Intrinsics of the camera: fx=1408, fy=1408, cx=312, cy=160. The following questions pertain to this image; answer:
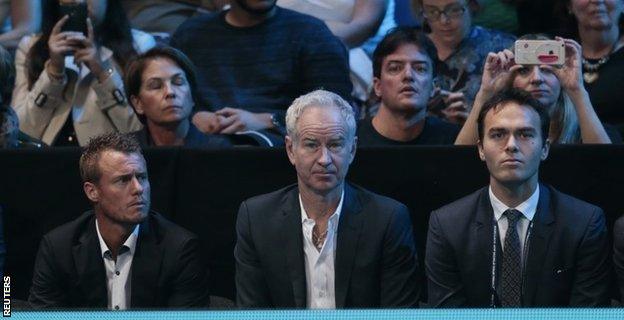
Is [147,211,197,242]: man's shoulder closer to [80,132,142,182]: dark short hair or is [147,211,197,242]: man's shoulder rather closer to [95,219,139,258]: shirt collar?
[95,219,139,258]: shirt collar

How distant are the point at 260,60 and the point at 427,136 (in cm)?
82

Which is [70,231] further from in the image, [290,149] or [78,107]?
[78,107]

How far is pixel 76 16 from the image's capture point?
5.64m

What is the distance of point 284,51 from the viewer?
5.44 m

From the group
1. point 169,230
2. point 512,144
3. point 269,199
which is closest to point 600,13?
point 512,144

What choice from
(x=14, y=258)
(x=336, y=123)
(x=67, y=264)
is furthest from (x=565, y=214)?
(x=14, y=258)

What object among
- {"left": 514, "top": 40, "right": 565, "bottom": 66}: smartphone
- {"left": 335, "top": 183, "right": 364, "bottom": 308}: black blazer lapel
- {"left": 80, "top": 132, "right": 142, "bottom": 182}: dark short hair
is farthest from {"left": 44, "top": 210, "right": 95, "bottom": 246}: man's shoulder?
{"left": 514, "top": 40, "right": 565, "bottom": 66}: smartphone

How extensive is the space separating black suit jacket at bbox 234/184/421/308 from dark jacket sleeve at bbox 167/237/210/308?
5.5 inches

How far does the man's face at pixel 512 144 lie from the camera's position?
14.0ft

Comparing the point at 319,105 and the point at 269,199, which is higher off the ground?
the point at 319,105

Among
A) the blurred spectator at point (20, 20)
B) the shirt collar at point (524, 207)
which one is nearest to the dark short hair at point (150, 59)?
the blurred spectator at point (20, 20)

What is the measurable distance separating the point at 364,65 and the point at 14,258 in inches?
69.1

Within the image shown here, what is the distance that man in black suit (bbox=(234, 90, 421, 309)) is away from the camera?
14.2 ft

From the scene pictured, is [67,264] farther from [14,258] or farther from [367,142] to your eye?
[367,142]
